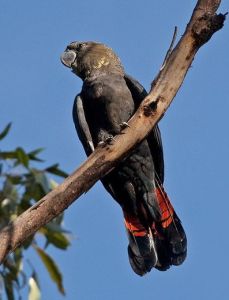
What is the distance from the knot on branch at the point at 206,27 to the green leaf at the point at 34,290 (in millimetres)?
1341

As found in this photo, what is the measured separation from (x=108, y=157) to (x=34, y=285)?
91 centimetres

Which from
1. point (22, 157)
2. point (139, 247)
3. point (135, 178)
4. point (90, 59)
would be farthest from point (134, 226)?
point (90, 59)

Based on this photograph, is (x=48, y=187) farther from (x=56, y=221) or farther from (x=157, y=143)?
(x=157, y=143)

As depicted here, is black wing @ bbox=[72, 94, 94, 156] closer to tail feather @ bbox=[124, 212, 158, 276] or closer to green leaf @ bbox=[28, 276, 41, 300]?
tail feather @ bbox=[124, 212, 158, 276]

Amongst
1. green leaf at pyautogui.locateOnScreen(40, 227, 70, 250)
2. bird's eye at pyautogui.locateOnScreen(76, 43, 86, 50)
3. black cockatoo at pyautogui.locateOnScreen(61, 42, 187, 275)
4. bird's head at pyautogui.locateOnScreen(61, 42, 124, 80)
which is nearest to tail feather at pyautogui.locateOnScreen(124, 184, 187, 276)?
black cockatoo at pyautogui.locateOnScreen(61, 42, 187, 275)

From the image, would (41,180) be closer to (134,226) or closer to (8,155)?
(8,155)

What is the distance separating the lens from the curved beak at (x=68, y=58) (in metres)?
4.04

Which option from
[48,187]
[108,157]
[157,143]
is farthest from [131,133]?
[157,143]

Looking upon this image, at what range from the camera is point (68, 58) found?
13.4 feet

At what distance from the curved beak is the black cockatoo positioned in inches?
18.0

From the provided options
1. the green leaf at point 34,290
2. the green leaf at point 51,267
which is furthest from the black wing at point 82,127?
the green leaf at point 34,290

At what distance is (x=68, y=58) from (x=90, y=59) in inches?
9.3

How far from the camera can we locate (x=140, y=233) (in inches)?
138

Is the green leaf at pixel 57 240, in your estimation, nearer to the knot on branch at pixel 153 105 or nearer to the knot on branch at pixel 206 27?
the knot on branch at pixel 153 105
